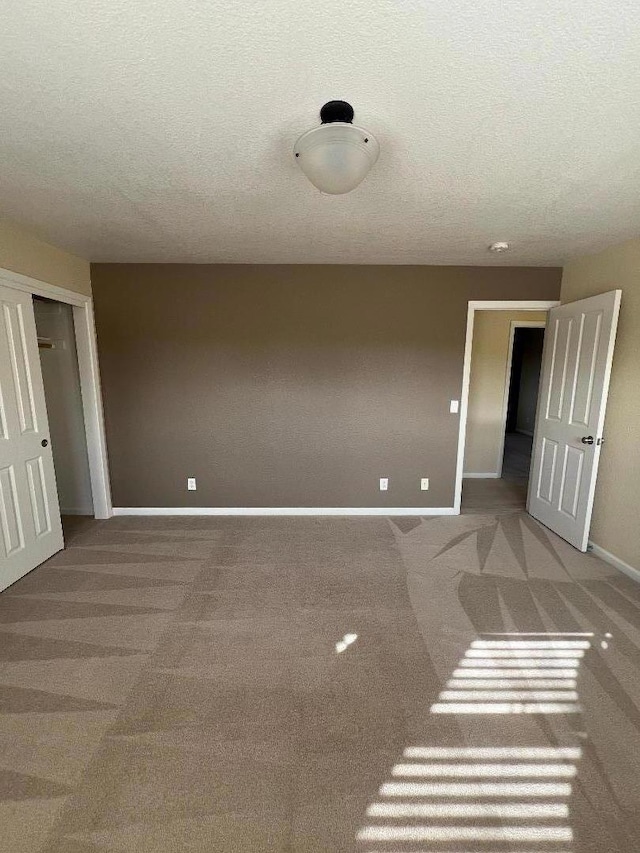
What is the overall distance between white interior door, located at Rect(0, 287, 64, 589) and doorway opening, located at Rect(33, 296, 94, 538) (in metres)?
0.73

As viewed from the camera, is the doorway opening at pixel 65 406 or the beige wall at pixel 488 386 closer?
the doorway opening at pixel 65 406

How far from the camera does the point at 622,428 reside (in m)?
2.84

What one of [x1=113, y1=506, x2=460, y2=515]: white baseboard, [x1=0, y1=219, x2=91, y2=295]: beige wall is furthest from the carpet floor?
[x1=0, y1=219, x2=91, y2=295]: beige wall

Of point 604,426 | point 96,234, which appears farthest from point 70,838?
point 604,426

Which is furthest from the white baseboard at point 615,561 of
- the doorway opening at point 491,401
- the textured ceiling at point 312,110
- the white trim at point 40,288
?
the white trim at point 40,288

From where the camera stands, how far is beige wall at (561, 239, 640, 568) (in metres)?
2.74

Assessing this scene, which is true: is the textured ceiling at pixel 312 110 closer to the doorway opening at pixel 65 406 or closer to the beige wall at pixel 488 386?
the doorway opening at pixel 65 406

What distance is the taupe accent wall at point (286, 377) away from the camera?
3551mm

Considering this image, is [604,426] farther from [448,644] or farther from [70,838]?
[70,838]

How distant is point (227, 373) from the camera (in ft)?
12.0

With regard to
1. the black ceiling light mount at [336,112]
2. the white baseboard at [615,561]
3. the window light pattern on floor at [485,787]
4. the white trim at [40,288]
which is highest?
the black ceiling light mount at [336,112]

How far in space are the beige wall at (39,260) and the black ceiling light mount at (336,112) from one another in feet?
7.84

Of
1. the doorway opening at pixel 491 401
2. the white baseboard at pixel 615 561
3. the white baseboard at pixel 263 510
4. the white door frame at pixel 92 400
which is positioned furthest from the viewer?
the doorway opening at pixel 491 401

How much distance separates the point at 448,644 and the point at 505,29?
8.55 feet
